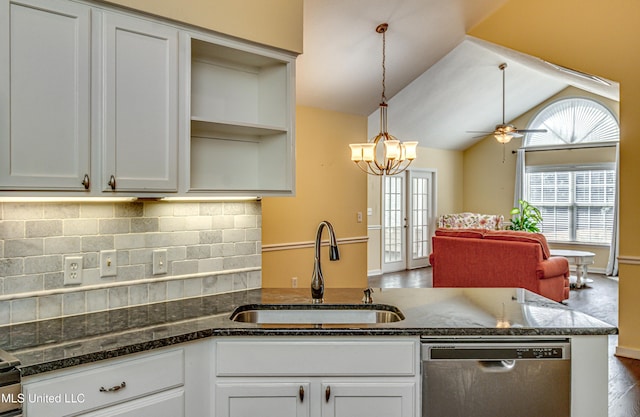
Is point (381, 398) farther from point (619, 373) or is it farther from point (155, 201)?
point (619, 373)

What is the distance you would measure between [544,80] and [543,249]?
4.03 metres

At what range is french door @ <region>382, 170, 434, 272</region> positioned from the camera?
892cm

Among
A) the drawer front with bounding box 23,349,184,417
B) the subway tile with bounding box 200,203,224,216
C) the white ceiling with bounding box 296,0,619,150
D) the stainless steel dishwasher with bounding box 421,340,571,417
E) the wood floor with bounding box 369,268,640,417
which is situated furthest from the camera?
the white ceiling with bounding box 296,0,619,150

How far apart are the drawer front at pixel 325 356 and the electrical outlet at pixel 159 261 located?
67 cm

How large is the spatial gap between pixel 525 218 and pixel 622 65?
19.7 ft

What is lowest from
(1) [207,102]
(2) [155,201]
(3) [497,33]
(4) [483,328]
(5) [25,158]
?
(4) [483,328]

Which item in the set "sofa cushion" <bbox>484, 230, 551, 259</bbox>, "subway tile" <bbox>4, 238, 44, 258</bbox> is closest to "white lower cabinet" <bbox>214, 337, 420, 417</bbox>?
"subway tile" <bbox>4, 238, 44, 258</bbox>

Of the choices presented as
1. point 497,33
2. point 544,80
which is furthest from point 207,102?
point 544,80

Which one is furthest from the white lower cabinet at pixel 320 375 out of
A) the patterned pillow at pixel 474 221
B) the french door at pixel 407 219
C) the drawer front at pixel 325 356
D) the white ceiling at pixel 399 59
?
the patterned pillow at pixel 474 221

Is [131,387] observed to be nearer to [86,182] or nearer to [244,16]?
[86,182]

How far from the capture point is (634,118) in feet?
13.0

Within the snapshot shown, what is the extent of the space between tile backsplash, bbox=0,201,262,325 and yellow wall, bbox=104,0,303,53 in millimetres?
869

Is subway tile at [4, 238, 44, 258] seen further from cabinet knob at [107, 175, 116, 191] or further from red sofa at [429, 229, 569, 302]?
red sofa at [429, 229, 569, 302]

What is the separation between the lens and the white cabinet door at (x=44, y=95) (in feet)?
5.58
